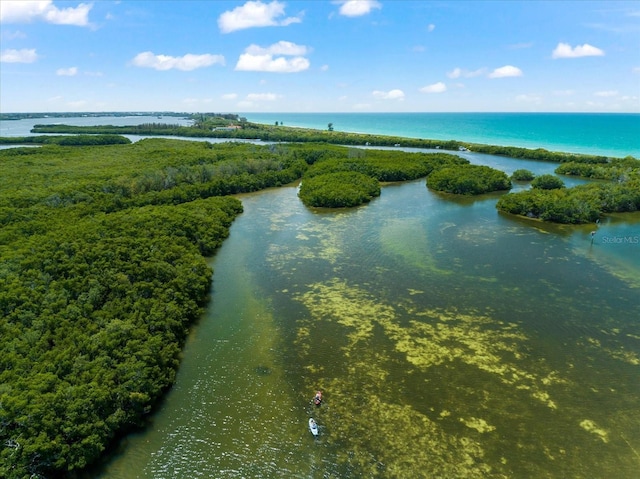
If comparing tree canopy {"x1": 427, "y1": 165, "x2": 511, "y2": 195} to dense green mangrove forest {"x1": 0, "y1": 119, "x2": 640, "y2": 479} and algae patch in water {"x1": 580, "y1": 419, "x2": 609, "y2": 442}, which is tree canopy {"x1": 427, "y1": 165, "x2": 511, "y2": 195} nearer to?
dense green mangrove forest {"x1": 0, "y1": 119, "x2": 640, "y2": 479}

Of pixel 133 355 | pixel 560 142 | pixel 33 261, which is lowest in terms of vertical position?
pixel 133 355

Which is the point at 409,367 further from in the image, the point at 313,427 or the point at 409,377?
the point at 313,427

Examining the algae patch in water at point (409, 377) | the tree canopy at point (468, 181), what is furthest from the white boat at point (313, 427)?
the tree canopy at point (468, 181)

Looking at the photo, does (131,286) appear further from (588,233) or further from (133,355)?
(588,233)

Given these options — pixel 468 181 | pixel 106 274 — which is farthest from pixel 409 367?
pixel 468 181

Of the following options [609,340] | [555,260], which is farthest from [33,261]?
[555,260]

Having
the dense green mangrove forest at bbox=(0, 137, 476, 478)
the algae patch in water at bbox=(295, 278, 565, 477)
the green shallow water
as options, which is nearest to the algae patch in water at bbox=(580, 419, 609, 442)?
the green shallow water
